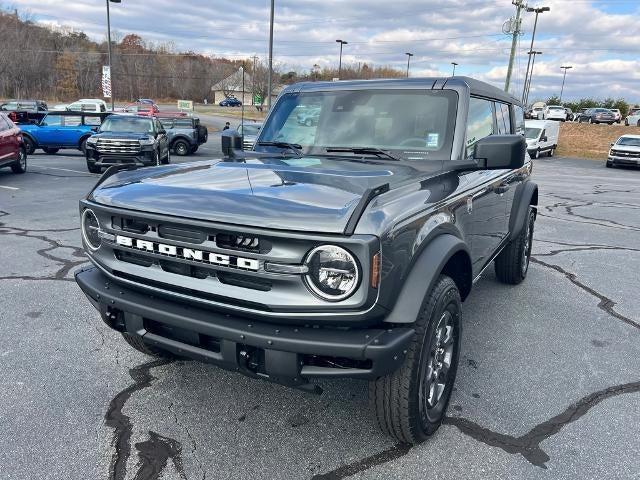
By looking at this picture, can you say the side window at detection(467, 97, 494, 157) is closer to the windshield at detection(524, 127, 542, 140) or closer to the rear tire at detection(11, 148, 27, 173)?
the rear tire at detection(11, 148, 27, 173)

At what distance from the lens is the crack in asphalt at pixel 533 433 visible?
2664 mm

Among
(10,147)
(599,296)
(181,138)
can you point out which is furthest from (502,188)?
(181,138)

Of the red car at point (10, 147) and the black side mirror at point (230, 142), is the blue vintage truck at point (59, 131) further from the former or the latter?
the black side mirror at point (230, 142)

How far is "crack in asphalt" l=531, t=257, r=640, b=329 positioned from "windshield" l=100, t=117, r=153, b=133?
1251 cm

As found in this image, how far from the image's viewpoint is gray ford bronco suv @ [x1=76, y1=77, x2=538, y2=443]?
215 centimetres

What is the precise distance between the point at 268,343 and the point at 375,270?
1.77ft

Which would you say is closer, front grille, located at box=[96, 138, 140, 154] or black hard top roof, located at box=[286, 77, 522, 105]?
black hard top roof, located at box=[286, 77, 522, 105]

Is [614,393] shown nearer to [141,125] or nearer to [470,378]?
[470,378]

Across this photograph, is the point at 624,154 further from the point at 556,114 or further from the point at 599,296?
the point at 556,114

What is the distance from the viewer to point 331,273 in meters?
2.17

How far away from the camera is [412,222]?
2.43 metres

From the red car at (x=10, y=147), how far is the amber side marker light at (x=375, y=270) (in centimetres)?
1234

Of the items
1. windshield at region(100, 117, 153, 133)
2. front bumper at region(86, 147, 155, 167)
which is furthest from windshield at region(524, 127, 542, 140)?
front bumper at region(86, 147, 155, 167)

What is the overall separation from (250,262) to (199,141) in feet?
70.1
